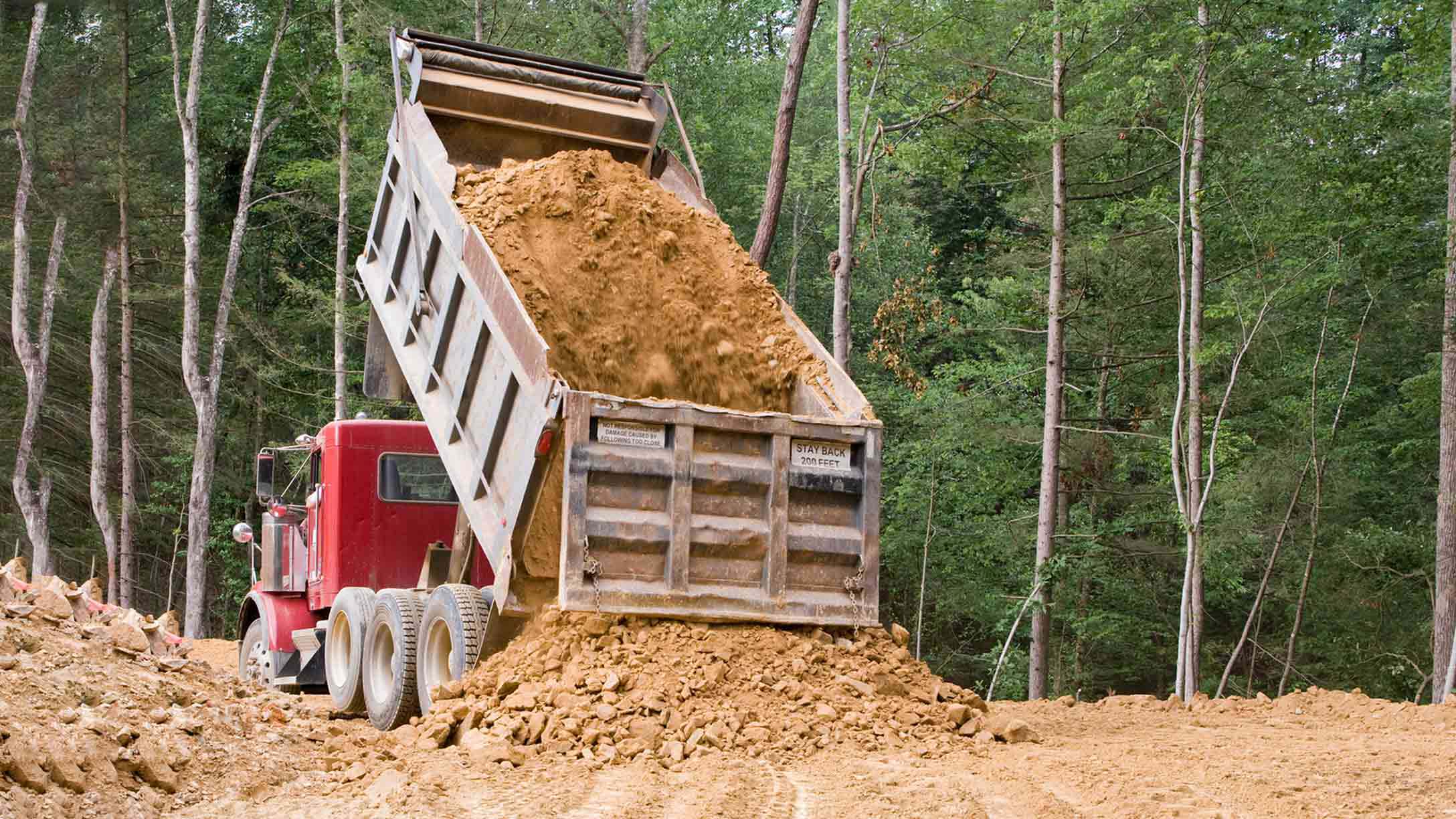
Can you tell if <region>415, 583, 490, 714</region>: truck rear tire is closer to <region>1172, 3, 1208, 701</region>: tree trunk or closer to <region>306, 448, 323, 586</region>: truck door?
<region>306, 448, 323, 586</region>: truck door

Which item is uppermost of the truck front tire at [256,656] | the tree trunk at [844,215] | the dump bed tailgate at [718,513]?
the tree trunk at [844,215]

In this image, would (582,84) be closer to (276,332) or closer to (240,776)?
(240,776)

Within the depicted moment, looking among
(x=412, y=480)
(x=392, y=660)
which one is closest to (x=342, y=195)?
(x=412, y=480)

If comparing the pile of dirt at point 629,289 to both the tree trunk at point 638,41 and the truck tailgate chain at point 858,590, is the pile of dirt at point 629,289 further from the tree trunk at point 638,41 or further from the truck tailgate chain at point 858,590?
the tree trunk at point 638,41

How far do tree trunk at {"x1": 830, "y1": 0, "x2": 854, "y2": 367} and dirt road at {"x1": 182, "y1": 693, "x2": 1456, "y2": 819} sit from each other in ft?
27.0

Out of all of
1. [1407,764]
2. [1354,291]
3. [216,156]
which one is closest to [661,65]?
[216,156]

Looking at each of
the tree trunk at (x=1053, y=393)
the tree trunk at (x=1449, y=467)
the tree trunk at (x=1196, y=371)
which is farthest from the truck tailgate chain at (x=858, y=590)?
the tree trunk at (x=1053, y=393)

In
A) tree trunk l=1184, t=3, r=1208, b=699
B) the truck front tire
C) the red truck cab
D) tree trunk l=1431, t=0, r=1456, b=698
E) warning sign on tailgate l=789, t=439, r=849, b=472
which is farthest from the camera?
tree trunk l=1184, t=3, r=1208, b=699

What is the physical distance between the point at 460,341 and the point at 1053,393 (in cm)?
1013

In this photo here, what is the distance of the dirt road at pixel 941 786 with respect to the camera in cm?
537

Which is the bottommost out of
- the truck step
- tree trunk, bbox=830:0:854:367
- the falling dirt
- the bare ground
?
the truck step

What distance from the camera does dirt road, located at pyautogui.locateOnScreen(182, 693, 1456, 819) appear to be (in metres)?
5.37

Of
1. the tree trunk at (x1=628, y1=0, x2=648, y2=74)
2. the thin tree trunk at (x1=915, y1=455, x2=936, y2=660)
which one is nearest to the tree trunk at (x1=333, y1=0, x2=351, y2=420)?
the tree trunk at (x1=628, y1=0, x2=648, y2=74)

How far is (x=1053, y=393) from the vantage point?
16906 millimetres
